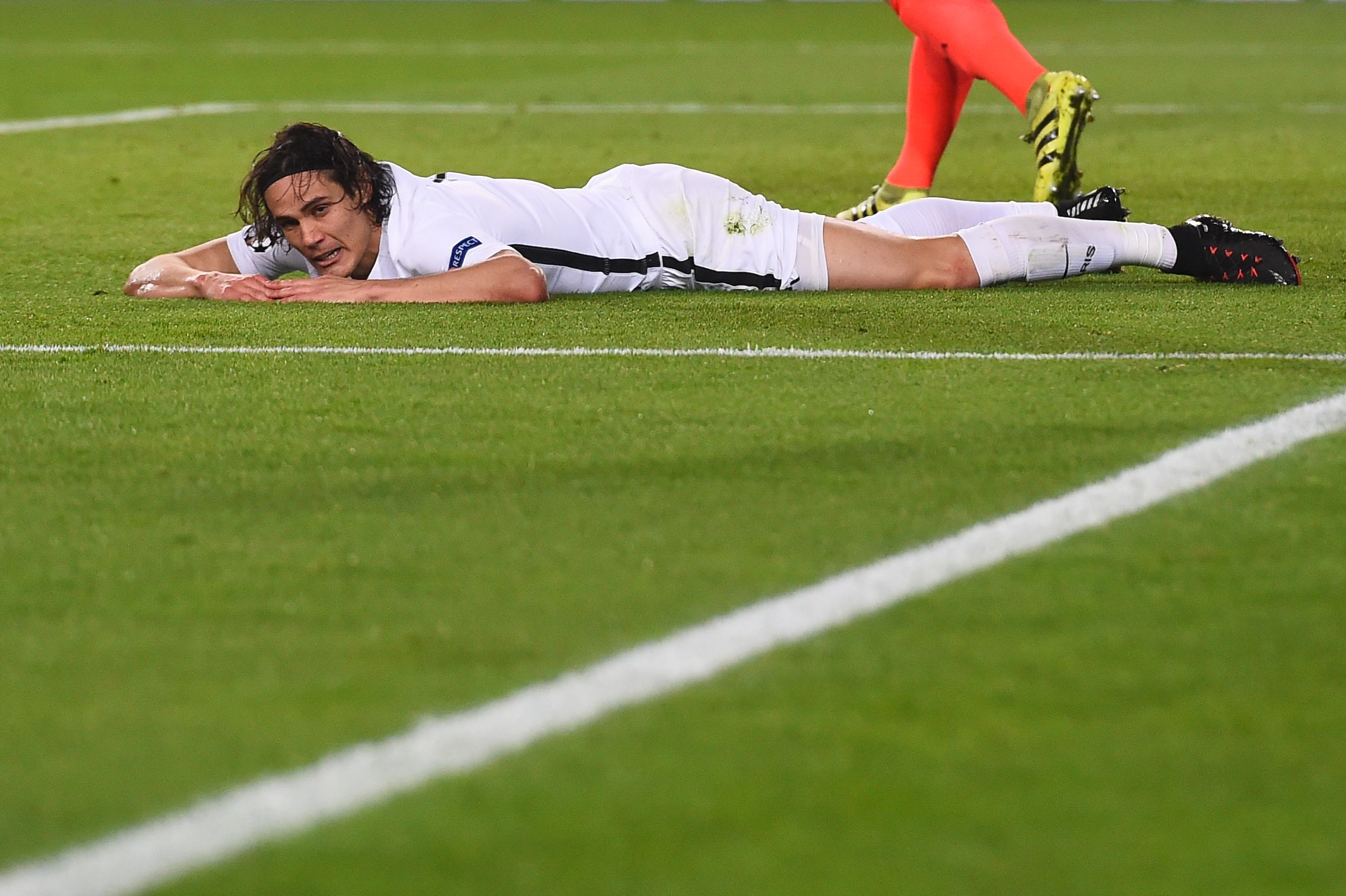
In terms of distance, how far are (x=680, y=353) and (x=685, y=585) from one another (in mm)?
1456

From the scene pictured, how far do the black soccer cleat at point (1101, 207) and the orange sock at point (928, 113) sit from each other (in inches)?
40.0

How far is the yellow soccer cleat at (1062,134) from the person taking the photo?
5121 mm

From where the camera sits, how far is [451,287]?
409cm

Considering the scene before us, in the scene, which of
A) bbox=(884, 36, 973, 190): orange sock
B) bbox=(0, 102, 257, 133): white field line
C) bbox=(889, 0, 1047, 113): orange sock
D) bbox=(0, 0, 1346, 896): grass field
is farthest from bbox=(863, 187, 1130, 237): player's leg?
bbox=(0, 102, 257, 133): white field line

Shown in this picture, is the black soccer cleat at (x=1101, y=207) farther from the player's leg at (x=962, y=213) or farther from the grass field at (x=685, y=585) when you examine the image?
the grass field at (x=685, y=585)

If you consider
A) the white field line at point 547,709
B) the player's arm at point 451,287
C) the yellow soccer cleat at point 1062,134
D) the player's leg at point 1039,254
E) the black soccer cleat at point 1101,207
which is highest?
the yellow soccer cleat at point 1062,134

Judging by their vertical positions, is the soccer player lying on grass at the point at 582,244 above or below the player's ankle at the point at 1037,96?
below

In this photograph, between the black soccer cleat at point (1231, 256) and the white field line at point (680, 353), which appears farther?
the black soccer cleat at point (1231, 256)

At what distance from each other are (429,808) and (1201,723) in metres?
0.71

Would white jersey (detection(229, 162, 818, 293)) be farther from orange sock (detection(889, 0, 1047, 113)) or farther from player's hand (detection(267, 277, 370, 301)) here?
orange sock (detection(889, 0, 1047, 113))

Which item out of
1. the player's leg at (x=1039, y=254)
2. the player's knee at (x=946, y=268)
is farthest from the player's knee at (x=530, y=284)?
the player's knee at (x=946, y=268)

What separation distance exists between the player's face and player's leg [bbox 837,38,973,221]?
6.45ft

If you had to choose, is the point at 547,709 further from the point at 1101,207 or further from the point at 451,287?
the point at 1101,207

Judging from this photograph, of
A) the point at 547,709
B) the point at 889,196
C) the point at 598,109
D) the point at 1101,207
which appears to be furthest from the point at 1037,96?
the point at 598,109
